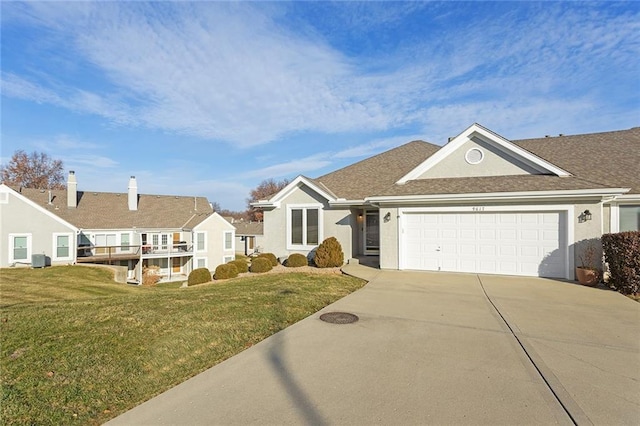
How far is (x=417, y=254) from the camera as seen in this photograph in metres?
11.7

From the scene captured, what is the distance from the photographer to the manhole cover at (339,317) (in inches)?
235

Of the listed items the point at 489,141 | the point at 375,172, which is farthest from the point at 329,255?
the point at 489,141

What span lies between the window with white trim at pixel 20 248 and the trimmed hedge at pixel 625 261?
3122 centimetres

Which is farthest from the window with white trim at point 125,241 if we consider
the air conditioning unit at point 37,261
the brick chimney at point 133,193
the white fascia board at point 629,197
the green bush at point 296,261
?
the white fascia board at point 629,197

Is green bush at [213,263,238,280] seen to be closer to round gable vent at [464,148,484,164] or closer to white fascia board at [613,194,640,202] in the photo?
round gable vent at [464,148,484,164]

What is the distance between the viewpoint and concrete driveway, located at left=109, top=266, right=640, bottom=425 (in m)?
3.09

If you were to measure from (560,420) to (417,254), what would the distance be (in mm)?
8840

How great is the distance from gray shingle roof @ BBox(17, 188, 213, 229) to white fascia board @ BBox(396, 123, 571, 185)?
24599 mm

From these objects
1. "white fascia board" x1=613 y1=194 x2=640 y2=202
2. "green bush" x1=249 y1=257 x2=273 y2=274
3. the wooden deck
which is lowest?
the wooden deck

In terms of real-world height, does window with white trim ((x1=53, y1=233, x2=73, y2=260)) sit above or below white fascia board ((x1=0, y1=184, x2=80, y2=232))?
below

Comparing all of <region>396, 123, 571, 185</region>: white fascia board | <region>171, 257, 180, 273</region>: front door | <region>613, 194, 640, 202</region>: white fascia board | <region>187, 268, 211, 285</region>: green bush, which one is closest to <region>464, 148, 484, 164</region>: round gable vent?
<region>396, 123, 571, 185</region>: white fascia board

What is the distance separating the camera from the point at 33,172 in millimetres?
40031

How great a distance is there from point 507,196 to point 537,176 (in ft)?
6.44

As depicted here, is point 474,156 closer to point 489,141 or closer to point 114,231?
point 489,141
